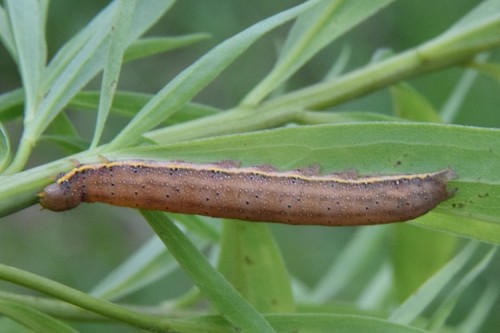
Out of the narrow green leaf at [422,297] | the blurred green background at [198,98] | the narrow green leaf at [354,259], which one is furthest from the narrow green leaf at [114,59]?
the blurred green background at [198,98]

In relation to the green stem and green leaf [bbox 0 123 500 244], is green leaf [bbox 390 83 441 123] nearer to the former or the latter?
green leaf [bbox 0 123 500 244]

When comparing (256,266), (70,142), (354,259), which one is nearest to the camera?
(70,142)

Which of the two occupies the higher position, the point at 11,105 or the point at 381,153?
the point at 11,105

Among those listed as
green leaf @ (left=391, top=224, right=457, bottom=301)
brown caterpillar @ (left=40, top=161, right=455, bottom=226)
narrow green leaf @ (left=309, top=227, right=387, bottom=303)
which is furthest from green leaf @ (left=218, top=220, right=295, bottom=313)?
narrow green leaf @ (left=309, top=227, right=387, bottom=303)

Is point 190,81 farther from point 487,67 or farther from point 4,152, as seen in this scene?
point 487,67

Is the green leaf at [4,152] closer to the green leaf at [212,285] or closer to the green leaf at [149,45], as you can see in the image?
the green leaf at [212,285]

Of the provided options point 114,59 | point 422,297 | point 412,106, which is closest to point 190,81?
point 114,59
